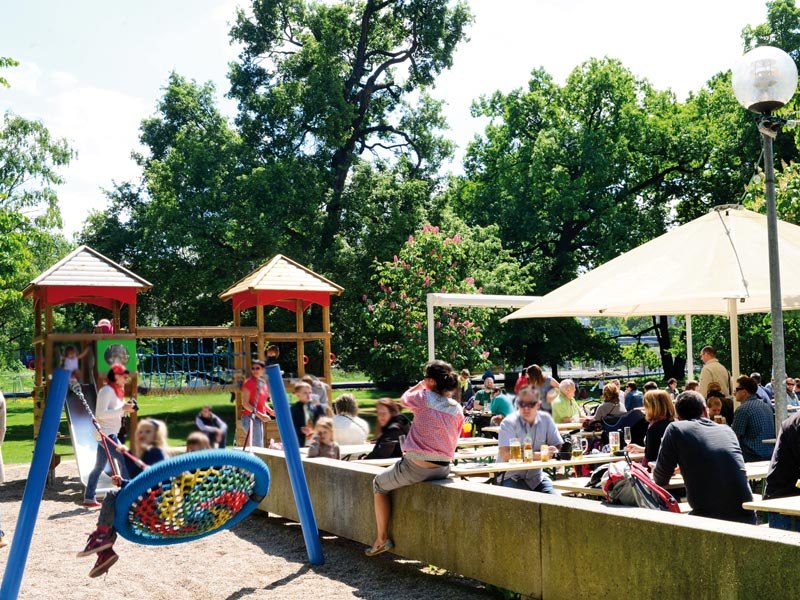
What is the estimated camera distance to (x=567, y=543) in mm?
5391

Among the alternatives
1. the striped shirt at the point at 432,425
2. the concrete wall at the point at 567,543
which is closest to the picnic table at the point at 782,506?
the concrete wall at the point at 567,543

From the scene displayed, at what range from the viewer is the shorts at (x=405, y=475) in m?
6.74

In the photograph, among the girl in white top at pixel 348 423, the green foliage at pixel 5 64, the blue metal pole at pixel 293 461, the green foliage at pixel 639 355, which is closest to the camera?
the blue metal pole at pixel 293 461

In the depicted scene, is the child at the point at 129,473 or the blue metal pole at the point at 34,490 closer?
the child at the point at 129,473

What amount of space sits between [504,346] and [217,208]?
1284 centimetres

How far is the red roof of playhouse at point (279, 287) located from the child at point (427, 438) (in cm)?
857

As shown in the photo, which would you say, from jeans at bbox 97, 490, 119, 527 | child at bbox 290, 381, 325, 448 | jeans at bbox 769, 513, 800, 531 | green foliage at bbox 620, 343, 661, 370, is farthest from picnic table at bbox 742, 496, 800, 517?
green foliage at bbox 620, 343, 661, 370

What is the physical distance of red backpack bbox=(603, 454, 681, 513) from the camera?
17.9ft

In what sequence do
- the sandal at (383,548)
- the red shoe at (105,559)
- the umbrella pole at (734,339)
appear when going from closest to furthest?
the red shoe at (105,559) → the sandal at (383,548) → the umbrella pole at (734,339)

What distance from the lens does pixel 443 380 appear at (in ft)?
21.1

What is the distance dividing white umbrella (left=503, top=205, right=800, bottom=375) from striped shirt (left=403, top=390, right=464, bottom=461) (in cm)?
220

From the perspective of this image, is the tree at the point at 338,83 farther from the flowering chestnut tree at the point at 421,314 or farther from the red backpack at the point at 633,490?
the red backpack at the point at 633,490

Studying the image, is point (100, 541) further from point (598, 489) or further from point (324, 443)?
point (324, 443)

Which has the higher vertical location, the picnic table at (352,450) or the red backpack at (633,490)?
the red backpack at (633,490)
